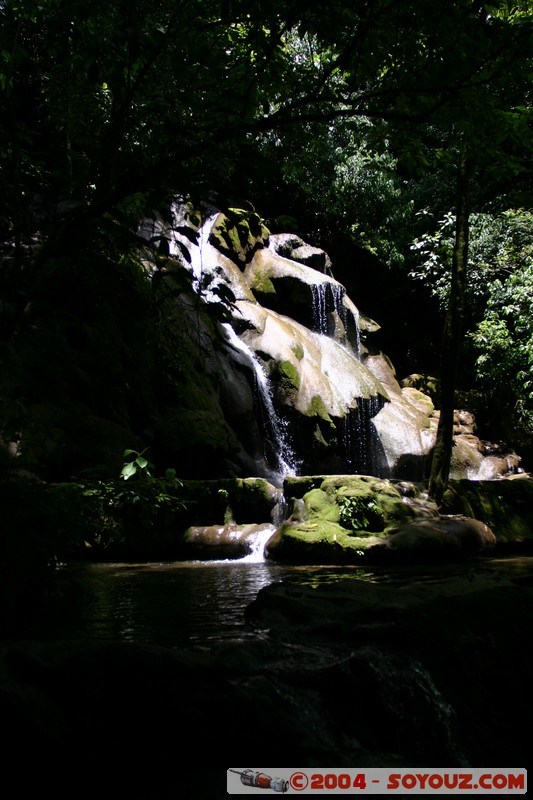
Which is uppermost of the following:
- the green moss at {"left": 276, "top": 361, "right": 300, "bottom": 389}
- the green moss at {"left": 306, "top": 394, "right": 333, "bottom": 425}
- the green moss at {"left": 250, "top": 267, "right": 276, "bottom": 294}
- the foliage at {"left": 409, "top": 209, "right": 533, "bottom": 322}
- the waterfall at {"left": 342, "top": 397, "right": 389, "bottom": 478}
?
the foliage at {"left": 409, "top": 209, "right": 533, "bottom": 322}

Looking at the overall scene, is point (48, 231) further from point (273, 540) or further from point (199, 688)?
point (273, 540)

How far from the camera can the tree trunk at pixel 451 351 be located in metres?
10.4

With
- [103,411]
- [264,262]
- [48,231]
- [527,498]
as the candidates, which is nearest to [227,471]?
[103,411]

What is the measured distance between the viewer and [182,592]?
6160 millimetres

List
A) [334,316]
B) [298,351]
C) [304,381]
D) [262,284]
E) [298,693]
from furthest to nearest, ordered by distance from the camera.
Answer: [334,316] < [262,284] < [298,351] < [304,381] < [298,693]

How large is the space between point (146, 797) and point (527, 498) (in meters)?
10.1

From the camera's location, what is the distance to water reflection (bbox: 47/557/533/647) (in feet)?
13.8

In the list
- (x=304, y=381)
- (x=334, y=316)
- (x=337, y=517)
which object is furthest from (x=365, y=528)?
(x=334, y=316)

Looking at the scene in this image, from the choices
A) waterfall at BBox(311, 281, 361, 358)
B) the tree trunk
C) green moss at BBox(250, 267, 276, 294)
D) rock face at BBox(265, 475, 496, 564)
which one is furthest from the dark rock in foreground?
waterfall at BBox(311, 281, 361, 358)

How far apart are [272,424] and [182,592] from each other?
7837mm

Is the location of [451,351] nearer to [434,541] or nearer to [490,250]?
[434,541]

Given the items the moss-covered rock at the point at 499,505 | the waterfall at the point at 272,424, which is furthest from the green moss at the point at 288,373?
the moss-covered rock at the point at 499,505

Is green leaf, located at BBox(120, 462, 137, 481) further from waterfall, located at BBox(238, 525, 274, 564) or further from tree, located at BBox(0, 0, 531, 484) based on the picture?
waterfall, located at BBox(238, 525, 274, 564)

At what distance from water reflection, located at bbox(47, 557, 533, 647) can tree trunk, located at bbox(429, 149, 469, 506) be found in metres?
1.94
